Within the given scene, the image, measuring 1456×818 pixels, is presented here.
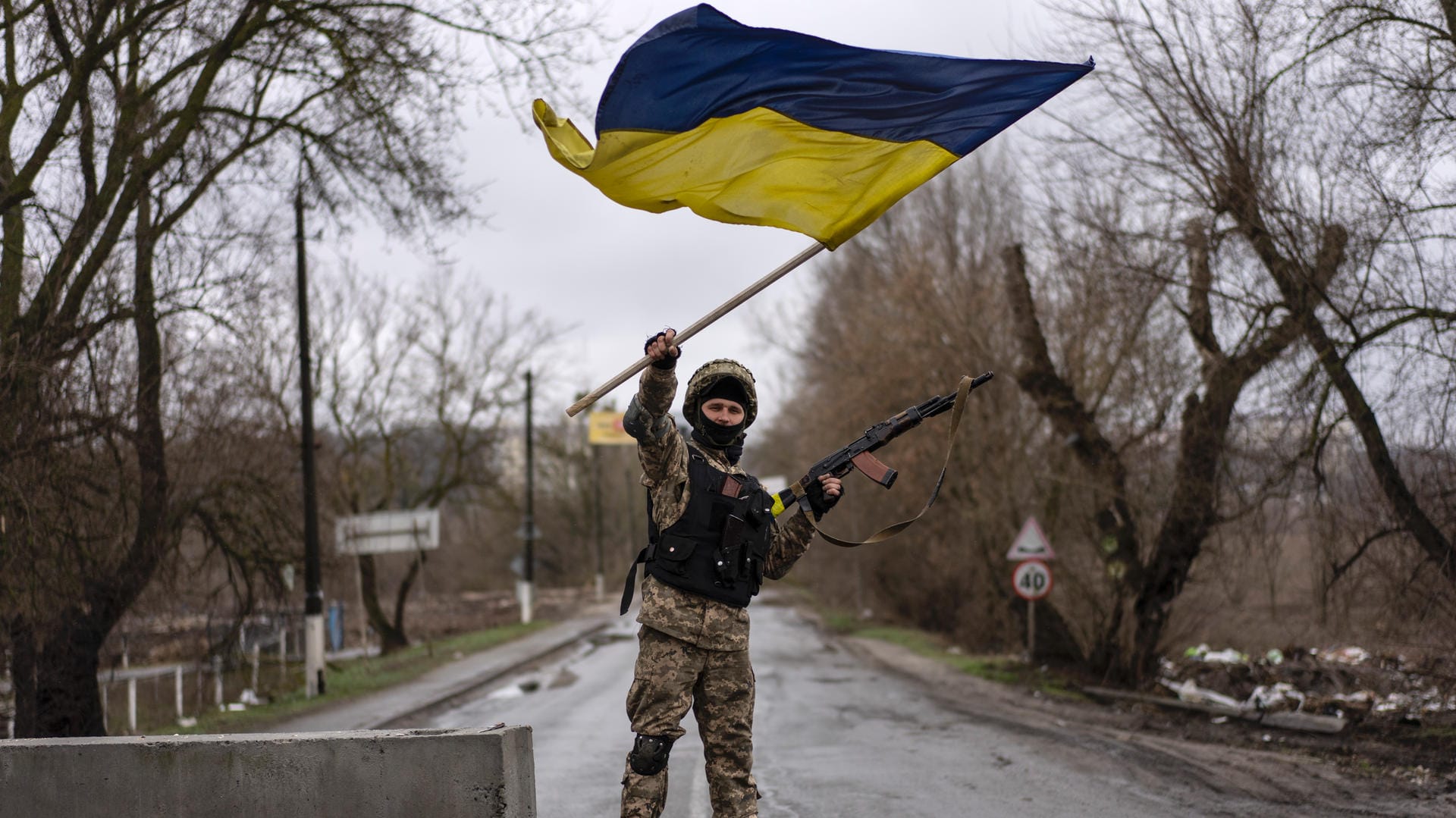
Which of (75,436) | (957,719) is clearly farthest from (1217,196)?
(75,436)

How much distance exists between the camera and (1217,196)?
456 inches

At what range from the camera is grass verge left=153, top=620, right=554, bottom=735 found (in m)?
13.9

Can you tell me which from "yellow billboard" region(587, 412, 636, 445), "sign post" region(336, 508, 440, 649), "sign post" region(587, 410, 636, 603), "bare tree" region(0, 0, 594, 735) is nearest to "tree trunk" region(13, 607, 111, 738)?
"bare tree" region(0, 0, 594, 735)

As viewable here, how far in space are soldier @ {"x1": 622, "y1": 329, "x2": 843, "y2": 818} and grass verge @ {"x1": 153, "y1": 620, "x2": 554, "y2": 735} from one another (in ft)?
23.9

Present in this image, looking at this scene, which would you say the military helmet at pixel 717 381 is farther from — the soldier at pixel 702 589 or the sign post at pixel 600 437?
the sign post at pixel 600 437

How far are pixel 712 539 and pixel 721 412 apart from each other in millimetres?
541

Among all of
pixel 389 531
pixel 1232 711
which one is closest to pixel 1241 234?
pixel 1232 711

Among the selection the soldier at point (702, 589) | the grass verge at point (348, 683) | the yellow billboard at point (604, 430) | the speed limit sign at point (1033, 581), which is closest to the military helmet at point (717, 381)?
the soldier at point (702, 589)

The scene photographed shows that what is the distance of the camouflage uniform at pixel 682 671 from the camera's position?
5.03 metres

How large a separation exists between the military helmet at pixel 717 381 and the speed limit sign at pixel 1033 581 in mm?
12704

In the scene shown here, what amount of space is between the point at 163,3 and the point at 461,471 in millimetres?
23371

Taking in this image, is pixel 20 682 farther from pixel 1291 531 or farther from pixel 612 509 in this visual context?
pixel 612 509

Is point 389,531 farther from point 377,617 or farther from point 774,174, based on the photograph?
point 774,174

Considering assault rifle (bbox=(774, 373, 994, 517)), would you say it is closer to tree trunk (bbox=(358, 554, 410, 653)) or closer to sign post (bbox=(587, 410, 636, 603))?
tree trunk (bbox=(358, 554, 410, 653))
